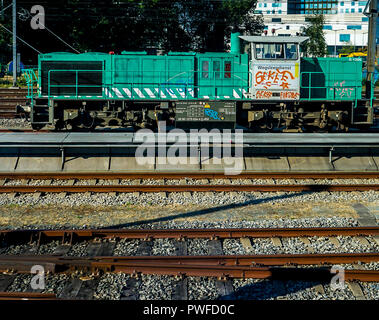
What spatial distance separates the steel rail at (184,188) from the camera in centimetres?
1082

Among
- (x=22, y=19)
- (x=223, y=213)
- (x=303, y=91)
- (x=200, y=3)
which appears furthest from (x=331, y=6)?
(x=223, y=213)

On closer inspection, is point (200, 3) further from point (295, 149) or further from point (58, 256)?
point (58, 256)

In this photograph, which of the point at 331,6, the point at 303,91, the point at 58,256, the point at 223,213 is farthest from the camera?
the point at 331,6

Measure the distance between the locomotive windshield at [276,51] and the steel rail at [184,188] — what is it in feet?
19.7

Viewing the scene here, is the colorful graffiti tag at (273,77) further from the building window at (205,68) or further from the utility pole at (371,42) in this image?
the utility pole at (371,42)

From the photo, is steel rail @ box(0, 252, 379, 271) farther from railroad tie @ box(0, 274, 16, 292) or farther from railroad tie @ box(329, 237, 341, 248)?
railroad tie @ box(329, 237, 341, 248)

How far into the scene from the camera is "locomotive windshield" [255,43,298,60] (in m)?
15.6

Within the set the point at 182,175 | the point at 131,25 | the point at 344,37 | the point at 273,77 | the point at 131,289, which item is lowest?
the point at 131,289

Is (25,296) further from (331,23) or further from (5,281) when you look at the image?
(331,23)

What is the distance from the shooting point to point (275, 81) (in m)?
15.7

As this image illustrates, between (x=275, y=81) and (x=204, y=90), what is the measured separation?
95.5 inches

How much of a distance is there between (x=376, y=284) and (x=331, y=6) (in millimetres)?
126327

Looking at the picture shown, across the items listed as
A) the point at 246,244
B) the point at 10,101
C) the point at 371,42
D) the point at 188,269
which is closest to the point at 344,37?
the point at 371,42
